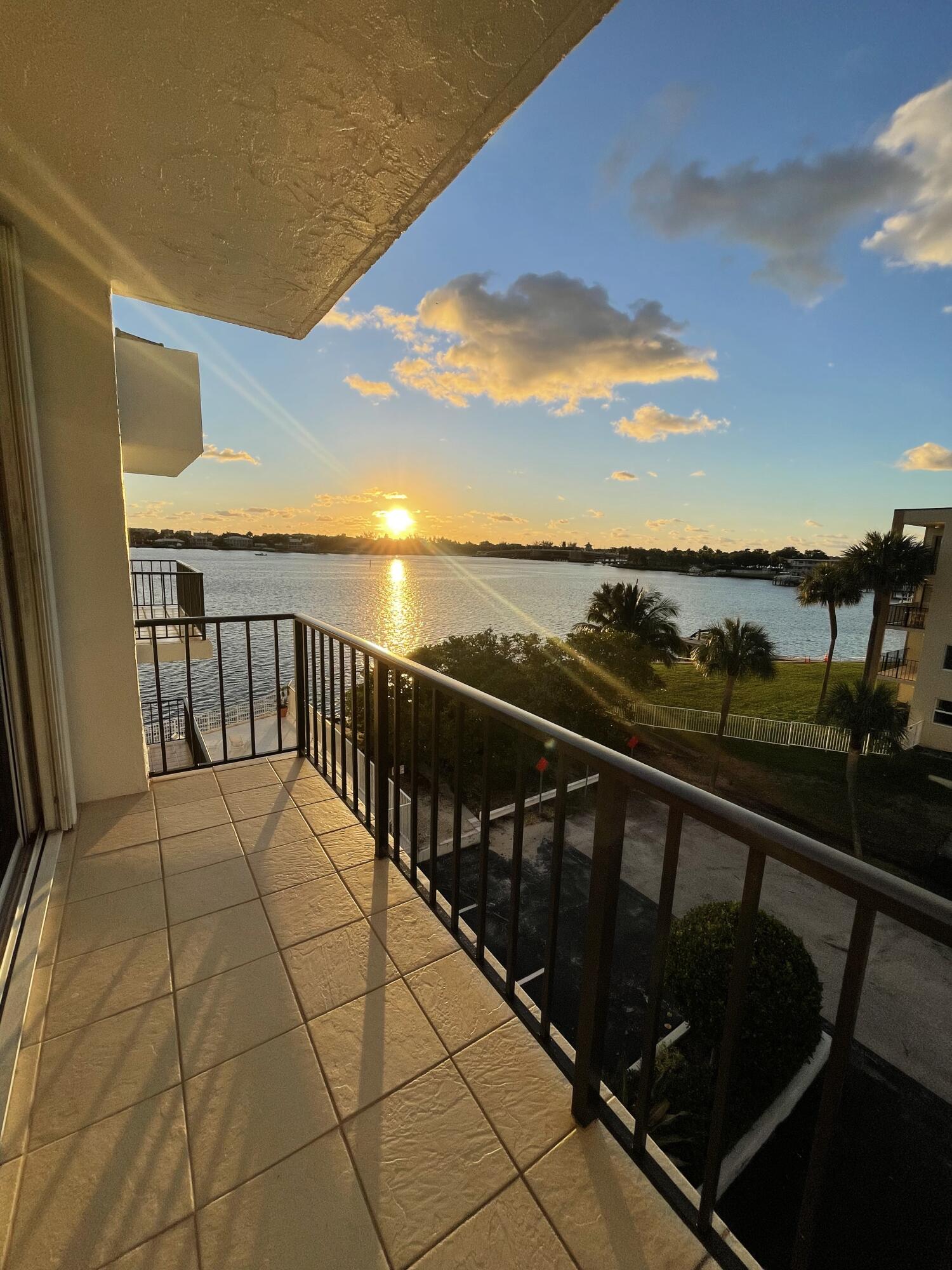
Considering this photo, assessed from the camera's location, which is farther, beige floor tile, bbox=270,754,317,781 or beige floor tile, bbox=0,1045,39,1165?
beige floor tile, bbox=270,754,317,781

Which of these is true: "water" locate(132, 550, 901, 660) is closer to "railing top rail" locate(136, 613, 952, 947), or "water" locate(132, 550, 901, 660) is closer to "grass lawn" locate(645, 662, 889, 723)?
"grass lawn" locate(645, 662, 889, 723)

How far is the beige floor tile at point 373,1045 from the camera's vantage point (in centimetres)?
132

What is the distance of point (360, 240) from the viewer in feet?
6.53

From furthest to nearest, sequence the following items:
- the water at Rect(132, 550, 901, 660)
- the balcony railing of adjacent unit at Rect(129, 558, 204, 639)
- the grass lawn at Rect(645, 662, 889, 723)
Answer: the water at Rect(132, 550, 901, 660) < the grass lawn at Rect(645, 662, 889, 723) < the balcony railing of adjacent unit at Rect(129, 558, 204, 639)

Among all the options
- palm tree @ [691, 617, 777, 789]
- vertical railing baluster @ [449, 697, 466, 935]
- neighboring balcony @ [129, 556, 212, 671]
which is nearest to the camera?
vertical railing baluster @ [449, 697, 466, 935]

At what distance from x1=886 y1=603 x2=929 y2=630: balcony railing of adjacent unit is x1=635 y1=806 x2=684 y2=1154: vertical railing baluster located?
2505 cm

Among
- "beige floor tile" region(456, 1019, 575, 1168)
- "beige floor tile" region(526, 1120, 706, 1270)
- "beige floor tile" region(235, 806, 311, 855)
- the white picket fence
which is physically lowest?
the white picket fence

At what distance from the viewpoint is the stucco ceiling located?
112 centimetres

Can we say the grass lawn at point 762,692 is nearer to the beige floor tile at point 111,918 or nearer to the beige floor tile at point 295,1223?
the beige floor tile at point 111,918

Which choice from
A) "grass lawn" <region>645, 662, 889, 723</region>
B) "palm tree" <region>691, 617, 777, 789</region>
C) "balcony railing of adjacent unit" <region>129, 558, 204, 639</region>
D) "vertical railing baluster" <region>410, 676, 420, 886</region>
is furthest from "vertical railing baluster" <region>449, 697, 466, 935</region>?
"grass lawn" <region>645, 662, 889, 723</region>

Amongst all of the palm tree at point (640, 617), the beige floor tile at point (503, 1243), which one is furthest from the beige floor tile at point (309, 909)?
the palm tree at point (640, 617)

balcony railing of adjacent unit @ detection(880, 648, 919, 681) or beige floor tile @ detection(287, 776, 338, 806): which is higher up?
beige floor tile @ detection(287, 776, 338, 806)

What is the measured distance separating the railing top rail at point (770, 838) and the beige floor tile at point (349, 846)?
1.25 meters

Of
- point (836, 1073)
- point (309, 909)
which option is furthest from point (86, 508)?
point (836, 1073)
